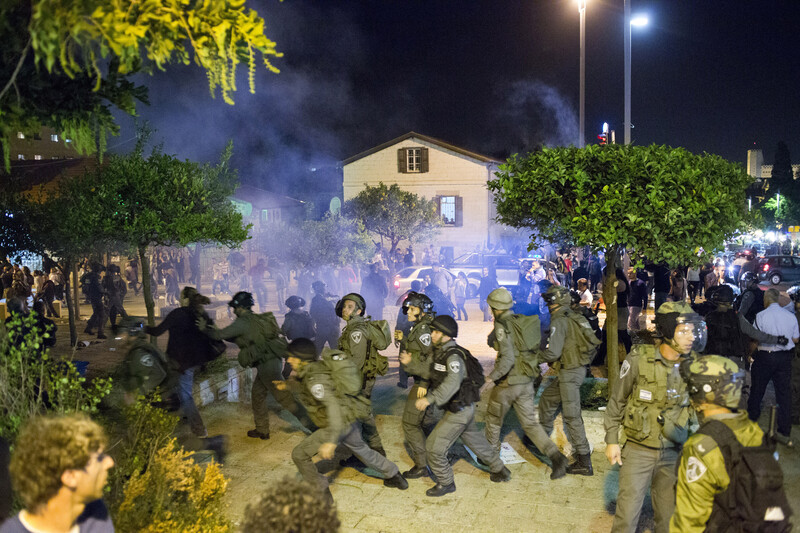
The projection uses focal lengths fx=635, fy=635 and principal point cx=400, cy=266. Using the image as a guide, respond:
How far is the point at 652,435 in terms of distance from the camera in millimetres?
4102

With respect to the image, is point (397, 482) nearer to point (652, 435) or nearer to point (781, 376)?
point (652, 435)

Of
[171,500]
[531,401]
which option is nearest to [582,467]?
[531,401]

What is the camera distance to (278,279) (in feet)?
65.2

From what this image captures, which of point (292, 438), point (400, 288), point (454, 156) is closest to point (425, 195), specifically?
point (454, 156)

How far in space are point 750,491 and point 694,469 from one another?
0.78 feet

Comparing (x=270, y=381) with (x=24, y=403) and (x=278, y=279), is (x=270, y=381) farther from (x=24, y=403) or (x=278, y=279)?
(x=278, y=279)

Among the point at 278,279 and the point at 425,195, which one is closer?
the point at 278,279

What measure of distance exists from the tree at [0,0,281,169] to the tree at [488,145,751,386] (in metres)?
4.35

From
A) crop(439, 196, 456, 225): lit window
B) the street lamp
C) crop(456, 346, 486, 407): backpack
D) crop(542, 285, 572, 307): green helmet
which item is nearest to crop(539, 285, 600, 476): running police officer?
crop(542, 285, 572, 307): green helmet

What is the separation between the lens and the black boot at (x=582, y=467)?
19.3ft

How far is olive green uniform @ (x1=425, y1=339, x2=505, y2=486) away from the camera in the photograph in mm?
5309

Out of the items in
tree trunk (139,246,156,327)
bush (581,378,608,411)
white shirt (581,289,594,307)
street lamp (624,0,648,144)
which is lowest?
bush (581,378,608,411)

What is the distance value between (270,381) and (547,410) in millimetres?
2877

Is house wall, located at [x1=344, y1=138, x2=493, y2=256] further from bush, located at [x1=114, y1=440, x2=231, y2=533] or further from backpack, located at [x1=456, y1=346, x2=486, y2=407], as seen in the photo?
bush, located at [x1=114, y1=440, x2=231, y2=533]
